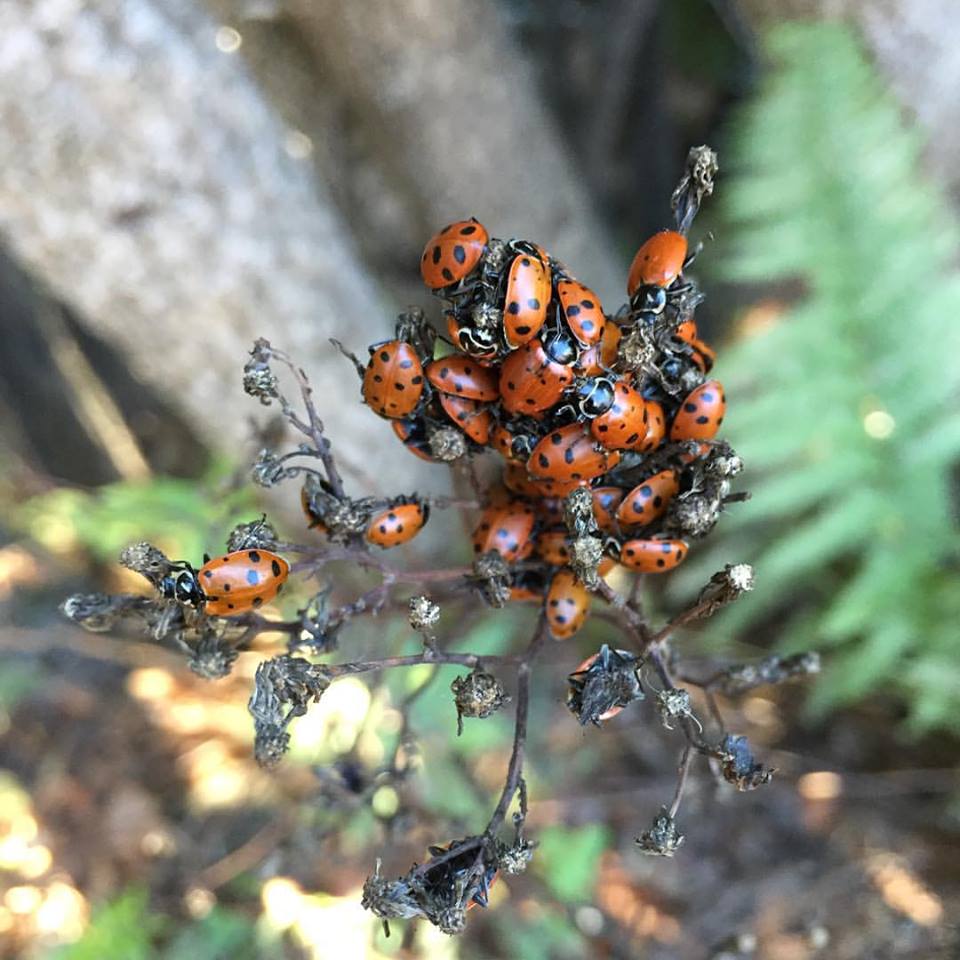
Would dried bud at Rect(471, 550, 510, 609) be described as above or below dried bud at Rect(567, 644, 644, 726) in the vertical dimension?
above

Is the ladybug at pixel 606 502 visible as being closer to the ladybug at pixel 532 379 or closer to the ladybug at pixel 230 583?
the ladybug at pixel 532 379

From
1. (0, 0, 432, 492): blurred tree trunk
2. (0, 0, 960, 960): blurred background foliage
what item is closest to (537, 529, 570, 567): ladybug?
(0, 0, 960, 960): blurred background foliage

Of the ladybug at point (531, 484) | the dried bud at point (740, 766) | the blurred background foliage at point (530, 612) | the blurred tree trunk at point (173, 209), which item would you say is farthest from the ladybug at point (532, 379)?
the blurred tree trunk at point (173, 209)

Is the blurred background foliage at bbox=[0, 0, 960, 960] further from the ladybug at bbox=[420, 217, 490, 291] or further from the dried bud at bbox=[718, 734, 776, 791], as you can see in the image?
the dried bud at bbox=[718, 734, 776, 791]

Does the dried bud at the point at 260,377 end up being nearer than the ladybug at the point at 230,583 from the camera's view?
No

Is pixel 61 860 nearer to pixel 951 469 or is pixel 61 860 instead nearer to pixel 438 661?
pixel 438 661

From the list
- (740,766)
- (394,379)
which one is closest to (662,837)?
(740,766)

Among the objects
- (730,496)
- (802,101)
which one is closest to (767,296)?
(802,101)
